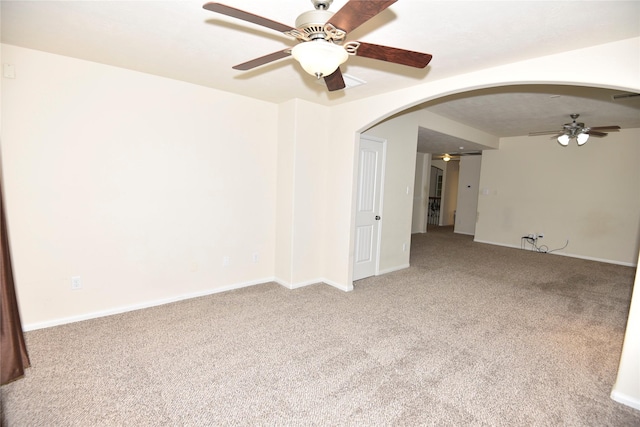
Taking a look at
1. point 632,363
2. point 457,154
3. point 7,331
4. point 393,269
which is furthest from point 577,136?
point 7,331

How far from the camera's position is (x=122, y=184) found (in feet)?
10.2

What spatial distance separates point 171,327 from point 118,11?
2603 millimetres

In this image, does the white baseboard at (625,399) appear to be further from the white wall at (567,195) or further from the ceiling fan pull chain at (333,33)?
the white wall at (567,195)

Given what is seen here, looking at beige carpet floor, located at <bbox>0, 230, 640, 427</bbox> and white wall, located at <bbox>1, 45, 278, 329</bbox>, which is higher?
white wall, located at <bbox>1, 45, 278, 329</bbox>

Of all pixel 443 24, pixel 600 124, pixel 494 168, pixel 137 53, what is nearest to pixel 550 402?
pixel 443 24

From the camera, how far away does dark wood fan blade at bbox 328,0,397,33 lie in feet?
4.07

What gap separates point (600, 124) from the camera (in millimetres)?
5484

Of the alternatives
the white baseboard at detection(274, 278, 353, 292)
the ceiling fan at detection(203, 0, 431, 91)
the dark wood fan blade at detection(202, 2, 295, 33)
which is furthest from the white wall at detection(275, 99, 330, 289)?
the dark wood fan blade at detection(202, 2, 295, 33)

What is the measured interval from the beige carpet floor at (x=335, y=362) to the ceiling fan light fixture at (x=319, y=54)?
6.78 ft

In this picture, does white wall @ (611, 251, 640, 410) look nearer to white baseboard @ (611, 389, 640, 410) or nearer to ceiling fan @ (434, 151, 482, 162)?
white baseboard @ (611, 389, 640, 410)

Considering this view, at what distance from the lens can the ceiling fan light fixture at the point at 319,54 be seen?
5.17 feet

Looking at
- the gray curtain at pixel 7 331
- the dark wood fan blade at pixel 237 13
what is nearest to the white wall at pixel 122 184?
the gray curtain at pixel 7 331

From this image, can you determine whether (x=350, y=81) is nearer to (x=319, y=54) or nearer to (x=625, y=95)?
(x=319, y=54)

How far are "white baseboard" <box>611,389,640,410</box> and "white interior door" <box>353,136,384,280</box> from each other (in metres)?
2.84
